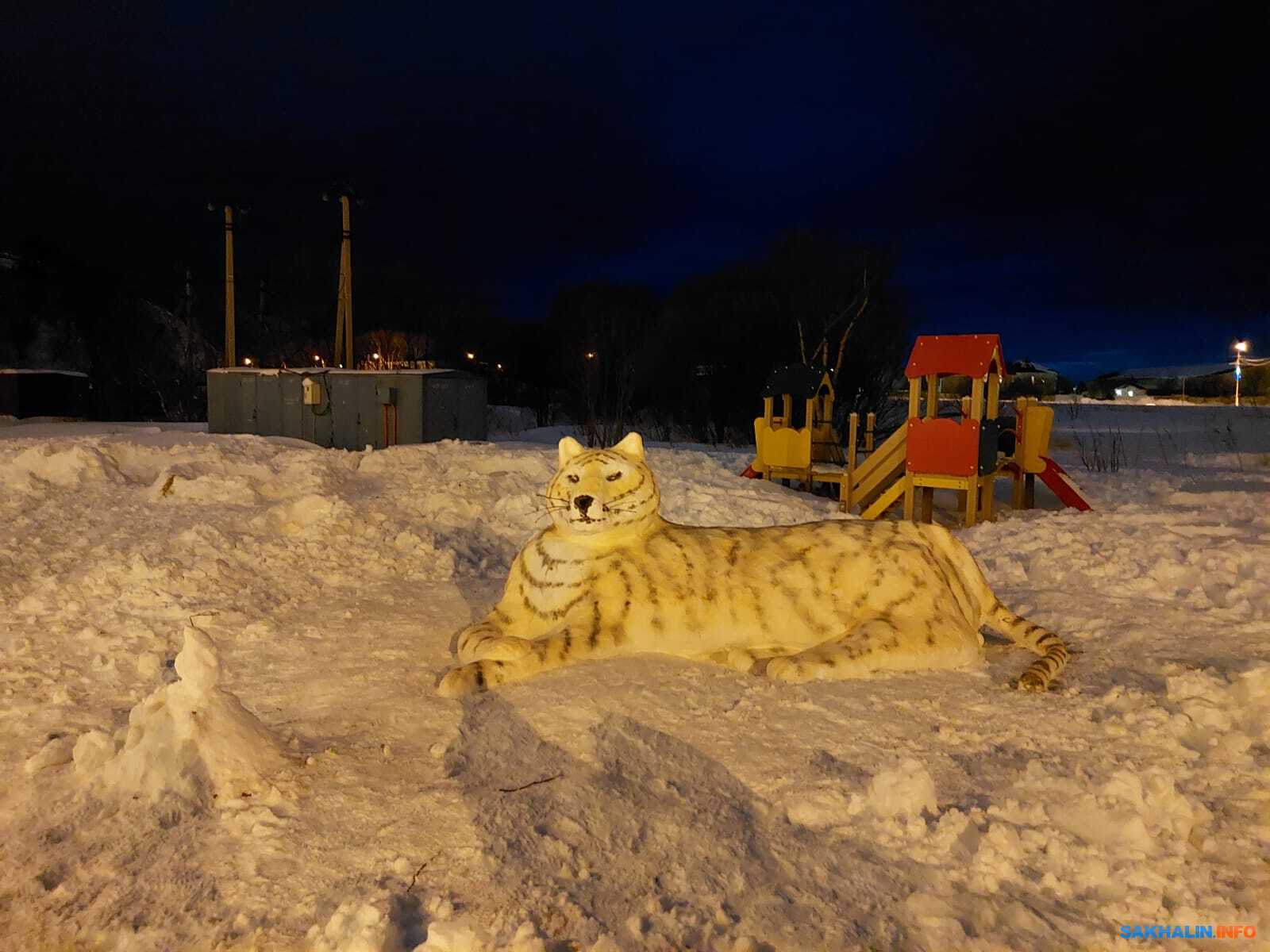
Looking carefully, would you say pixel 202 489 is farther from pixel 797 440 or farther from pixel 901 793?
pixel 797 440

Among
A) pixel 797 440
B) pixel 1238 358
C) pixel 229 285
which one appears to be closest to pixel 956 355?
pixel 797 440

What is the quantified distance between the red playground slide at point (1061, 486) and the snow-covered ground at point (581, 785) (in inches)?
197

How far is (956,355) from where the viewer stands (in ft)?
34.2

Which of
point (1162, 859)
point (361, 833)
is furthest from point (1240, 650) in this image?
point (361, 833)

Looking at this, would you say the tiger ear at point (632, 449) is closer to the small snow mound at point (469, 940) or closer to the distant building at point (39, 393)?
the small snow mound at point (469, 940)

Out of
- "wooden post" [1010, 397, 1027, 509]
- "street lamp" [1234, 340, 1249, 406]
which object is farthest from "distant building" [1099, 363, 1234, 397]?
"wooden post" [1010, 397, 1027, 509]

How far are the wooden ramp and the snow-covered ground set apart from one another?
500cm

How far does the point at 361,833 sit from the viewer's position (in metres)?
2.44

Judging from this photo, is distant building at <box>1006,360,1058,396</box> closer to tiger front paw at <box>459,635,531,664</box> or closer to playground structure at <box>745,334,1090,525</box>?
playground structure at <box>745,334,1090,525</box>

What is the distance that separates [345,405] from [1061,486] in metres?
11.0

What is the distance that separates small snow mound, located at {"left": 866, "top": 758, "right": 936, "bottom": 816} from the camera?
2.62 metres

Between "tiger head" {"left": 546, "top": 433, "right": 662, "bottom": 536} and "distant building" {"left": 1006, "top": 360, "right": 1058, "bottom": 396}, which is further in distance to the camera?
"distant building" {"left": 1006, "top": 360, "right": 1058, "bottom": 396}

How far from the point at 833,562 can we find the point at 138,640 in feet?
12.6

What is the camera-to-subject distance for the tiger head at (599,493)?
4141 millimetres
